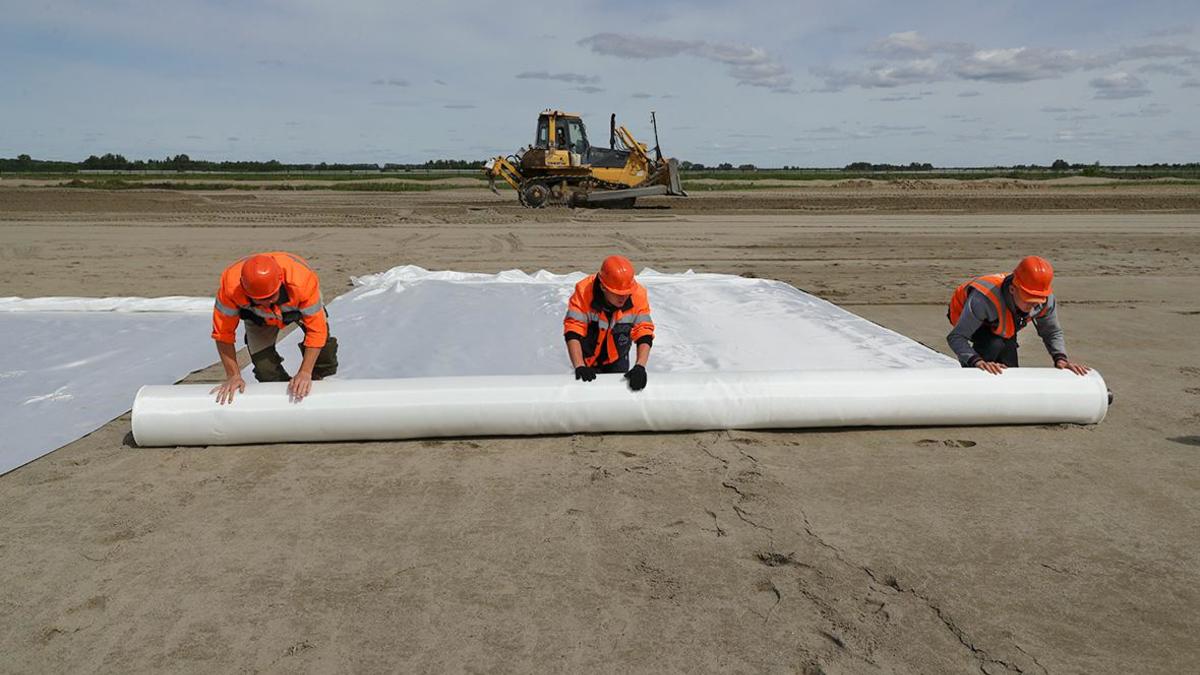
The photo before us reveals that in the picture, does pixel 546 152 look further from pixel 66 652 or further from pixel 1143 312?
pixel 66 652

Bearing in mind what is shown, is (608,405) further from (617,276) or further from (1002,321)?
(1002,321)

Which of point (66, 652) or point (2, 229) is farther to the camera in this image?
point (2, 229)

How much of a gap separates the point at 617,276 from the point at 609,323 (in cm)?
45

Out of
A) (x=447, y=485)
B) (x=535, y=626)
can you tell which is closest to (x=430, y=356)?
(x=447, y=485)

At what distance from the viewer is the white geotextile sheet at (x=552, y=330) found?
590cm

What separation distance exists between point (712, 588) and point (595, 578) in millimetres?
449

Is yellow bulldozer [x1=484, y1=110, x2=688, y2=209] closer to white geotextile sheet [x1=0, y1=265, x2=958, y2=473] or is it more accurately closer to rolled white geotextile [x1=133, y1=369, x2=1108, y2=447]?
white geotextile sheet [x1=0, y1=265, x2=958, y2=473]

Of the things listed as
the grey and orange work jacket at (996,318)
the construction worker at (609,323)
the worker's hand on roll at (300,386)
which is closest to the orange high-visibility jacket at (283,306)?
the worker's hand on roll at (300,386)

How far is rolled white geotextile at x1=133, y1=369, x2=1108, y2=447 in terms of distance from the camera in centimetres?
436

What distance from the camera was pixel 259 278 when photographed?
4.09 meters

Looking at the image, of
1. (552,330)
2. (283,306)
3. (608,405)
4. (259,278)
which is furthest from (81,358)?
(608,405)

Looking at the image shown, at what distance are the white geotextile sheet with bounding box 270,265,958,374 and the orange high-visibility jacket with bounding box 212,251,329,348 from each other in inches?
51.4

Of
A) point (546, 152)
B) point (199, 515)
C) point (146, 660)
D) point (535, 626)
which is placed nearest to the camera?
point (146, 660)

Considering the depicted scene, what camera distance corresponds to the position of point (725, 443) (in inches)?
178
